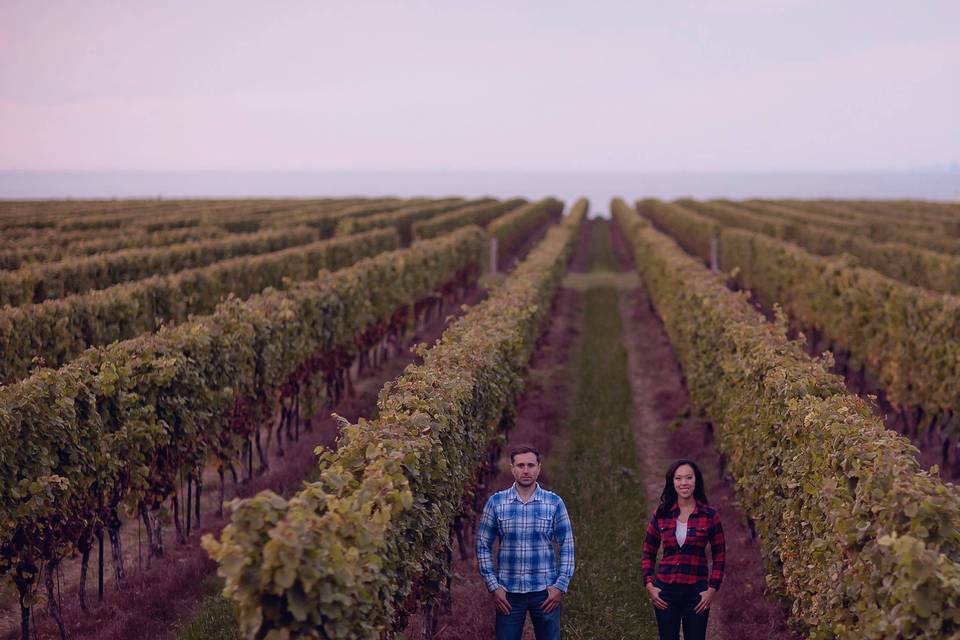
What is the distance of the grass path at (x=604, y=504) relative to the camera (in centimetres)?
923

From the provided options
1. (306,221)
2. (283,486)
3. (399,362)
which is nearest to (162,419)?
(283,486)

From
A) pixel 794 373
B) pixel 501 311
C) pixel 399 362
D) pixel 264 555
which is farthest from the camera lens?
pixel 399 362

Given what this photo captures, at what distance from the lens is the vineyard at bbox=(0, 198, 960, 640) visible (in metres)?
5.51

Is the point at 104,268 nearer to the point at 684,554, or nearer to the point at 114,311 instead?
the point at 114,311

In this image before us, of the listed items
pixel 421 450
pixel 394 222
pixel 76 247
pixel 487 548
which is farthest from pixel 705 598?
pixel 394 222

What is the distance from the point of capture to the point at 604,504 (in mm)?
12156

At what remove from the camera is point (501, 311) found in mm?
13922

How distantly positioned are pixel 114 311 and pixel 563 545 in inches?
451

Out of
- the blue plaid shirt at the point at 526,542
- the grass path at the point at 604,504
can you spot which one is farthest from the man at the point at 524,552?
the grass path at the point at 604,504

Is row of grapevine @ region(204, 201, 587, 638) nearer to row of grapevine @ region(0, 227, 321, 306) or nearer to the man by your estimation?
the man

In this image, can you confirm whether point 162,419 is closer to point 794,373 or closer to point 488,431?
point 488,431

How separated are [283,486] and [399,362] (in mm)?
9414

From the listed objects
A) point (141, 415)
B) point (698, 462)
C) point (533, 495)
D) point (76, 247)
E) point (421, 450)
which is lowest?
point (698, 462)

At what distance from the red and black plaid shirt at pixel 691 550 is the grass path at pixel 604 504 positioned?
2.34 metres
